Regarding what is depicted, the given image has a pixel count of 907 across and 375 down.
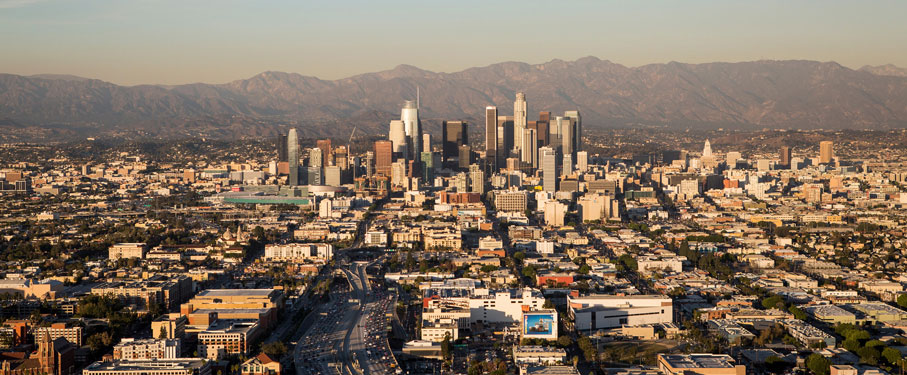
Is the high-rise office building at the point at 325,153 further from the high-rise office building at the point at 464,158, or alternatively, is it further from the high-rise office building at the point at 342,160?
the high-rise office building at the point at 464,158

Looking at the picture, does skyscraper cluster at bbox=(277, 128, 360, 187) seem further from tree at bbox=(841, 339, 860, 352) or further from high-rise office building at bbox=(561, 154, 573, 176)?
tree at bbox=(841, 339, 860, 352)

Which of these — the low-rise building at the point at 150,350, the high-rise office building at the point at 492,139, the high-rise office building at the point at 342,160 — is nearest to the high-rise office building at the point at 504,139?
the high-rise office building at the point at 492,139

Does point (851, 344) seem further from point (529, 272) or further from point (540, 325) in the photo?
point (529, 272)

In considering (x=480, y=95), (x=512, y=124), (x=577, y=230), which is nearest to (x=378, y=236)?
(x=577, y=230)

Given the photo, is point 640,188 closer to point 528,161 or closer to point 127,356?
point 528,161

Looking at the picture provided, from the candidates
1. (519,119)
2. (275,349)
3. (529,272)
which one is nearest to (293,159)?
(519,119)

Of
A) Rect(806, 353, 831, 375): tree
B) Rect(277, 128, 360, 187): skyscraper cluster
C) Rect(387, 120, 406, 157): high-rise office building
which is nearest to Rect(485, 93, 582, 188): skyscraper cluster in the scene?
Rect(387, 120, 406, 157): high-rise office building
